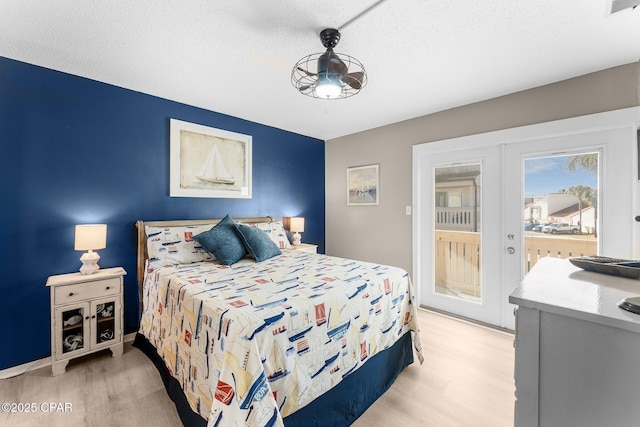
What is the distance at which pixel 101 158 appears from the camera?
2568 millimetres

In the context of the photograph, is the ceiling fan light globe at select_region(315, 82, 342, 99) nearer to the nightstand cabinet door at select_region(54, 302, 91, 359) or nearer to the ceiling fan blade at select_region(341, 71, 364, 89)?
the ceiling fan blade at select_region(341, 71, 364, 89)

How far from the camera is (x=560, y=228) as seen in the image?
101 inches

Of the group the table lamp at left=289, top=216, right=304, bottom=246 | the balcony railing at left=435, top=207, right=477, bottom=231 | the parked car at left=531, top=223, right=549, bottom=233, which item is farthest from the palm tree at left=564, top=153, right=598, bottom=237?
the table lamp at left=289, top=216, right=304, bottom=246

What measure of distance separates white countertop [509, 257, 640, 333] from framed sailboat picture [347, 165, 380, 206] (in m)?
2.80

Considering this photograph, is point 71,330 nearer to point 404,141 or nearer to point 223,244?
point 223,244

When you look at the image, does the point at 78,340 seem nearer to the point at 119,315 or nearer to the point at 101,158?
the point at 119,315

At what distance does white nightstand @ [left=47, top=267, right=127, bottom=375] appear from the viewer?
2.10m

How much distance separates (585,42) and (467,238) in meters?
1.94

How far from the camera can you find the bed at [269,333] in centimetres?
123

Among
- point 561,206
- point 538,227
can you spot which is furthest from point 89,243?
point 561,206

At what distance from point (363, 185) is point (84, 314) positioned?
11.3 feet

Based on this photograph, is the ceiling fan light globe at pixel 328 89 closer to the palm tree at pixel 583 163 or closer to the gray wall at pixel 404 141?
the gray wall at pixel 404 141

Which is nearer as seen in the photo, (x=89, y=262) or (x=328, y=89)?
(x=328, y=89)

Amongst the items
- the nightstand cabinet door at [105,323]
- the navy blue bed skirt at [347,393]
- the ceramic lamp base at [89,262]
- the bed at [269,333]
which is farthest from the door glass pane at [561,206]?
the ceramic lamp base at [89,262]
